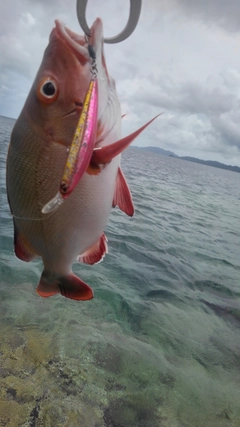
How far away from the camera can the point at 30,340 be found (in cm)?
598

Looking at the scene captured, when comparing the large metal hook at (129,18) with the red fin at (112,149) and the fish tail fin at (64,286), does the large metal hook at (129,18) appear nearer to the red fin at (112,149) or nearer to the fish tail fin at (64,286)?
the red fin at (112,149)

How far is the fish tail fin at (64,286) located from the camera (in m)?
2.05

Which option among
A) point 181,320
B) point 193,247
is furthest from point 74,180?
point 193,247

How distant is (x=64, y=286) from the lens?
6.81 ft

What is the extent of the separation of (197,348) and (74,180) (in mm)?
6758

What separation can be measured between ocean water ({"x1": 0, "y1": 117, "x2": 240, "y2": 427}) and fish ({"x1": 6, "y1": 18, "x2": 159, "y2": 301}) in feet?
12.2

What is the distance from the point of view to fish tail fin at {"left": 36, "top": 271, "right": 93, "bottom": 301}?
2053mm

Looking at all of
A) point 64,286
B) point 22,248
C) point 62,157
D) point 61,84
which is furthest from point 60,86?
point 64,286

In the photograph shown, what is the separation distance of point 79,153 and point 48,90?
0.49m

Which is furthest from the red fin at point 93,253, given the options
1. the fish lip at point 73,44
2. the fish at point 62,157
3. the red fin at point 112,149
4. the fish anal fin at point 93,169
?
the fish lip at point 73,44

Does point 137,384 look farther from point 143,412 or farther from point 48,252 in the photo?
point 48,252

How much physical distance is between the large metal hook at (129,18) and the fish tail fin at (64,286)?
4.30 ft

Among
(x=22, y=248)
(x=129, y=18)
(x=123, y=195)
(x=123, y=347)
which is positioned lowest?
(x=123, y=347)

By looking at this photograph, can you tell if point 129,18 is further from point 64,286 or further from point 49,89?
point 64,286
